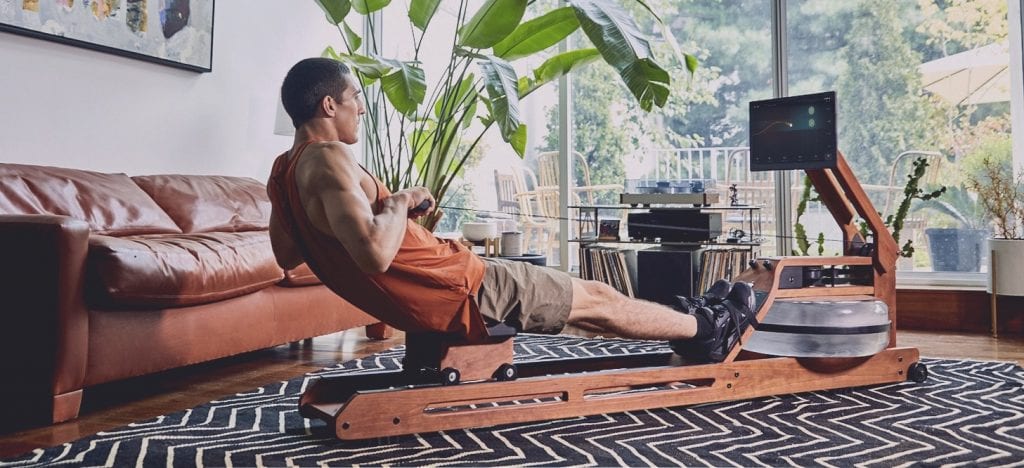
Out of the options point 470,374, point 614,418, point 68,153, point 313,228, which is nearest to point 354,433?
point 470,374

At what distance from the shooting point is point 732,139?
5.02 metres

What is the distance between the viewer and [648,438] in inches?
84.2

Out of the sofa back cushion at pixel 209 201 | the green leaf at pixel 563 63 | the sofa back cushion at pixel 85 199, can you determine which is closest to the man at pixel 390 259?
the sofa back cushion at pixel 85 199

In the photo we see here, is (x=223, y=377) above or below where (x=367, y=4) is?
below

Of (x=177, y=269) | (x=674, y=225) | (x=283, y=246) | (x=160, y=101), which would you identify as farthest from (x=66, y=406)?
(x=674, y=225)

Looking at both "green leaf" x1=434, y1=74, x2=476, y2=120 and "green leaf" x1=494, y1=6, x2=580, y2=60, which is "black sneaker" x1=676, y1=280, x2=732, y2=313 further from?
"green leaf" x1=434, y1=74, x2=476, y2=120

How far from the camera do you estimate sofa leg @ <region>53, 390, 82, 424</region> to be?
226 centimetres

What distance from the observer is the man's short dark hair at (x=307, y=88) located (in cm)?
217

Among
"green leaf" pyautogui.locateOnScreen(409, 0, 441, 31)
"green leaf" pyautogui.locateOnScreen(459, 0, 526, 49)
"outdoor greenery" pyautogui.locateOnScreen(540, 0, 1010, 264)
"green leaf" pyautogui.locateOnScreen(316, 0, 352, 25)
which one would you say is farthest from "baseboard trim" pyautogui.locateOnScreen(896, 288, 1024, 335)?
"green leaf" pyautogui.locateOnScreen(316, 0, 352, 25)

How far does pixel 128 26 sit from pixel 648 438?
2916 millimetres

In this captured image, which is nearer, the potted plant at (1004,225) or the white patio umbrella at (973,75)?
the potted plant at (1004,225)

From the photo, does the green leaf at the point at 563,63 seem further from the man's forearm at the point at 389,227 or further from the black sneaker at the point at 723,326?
the man's forearm at the point at 389,227

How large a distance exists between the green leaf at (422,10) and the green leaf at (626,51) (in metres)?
0.95

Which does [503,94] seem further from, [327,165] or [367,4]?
[327,165]
